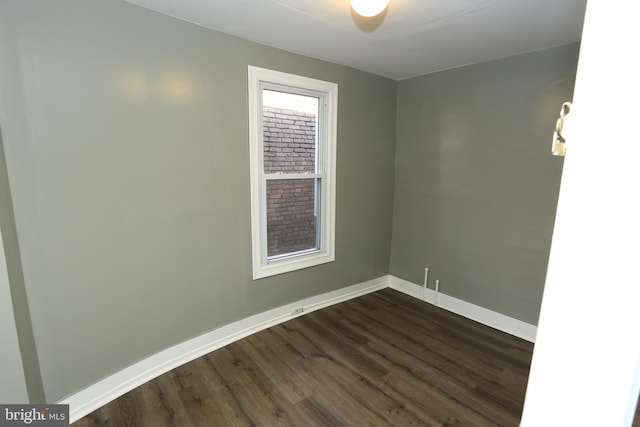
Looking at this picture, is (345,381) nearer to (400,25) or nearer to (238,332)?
(238,332)

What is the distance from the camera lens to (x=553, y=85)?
2258mm

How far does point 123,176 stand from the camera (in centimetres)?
181

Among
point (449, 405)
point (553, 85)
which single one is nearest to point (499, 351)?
point (449, 405)

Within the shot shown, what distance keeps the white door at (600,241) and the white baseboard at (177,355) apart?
2.27 meters

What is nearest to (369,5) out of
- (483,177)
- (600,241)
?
(600,241)

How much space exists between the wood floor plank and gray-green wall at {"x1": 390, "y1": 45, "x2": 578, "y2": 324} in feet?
1.70

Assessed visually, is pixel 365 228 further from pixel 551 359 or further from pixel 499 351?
pixel 551 359

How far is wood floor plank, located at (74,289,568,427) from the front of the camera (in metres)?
1.76

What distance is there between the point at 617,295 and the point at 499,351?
2377 mm

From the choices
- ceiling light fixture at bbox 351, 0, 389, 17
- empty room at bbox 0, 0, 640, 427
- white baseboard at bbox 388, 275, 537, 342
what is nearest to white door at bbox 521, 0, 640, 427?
empty room at bbox 0, 0, 640, 427

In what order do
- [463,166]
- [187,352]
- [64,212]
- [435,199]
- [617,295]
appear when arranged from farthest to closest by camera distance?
[435,199] → [463,166] → [187,352] → [64,212] → [617,295]

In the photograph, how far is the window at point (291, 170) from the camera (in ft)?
7.95

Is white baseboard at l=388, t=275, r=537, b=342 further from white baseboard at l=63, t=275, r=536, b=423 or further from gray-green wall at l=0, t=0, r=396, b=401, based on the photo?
gray-green wall at l=0, t=0, r=396, b=401

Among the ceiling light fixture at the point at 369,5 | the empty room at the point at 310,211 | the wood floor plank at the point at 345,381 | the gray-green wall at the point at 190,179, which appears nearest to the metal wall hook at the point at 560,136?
the empty room at the point at 310,211
